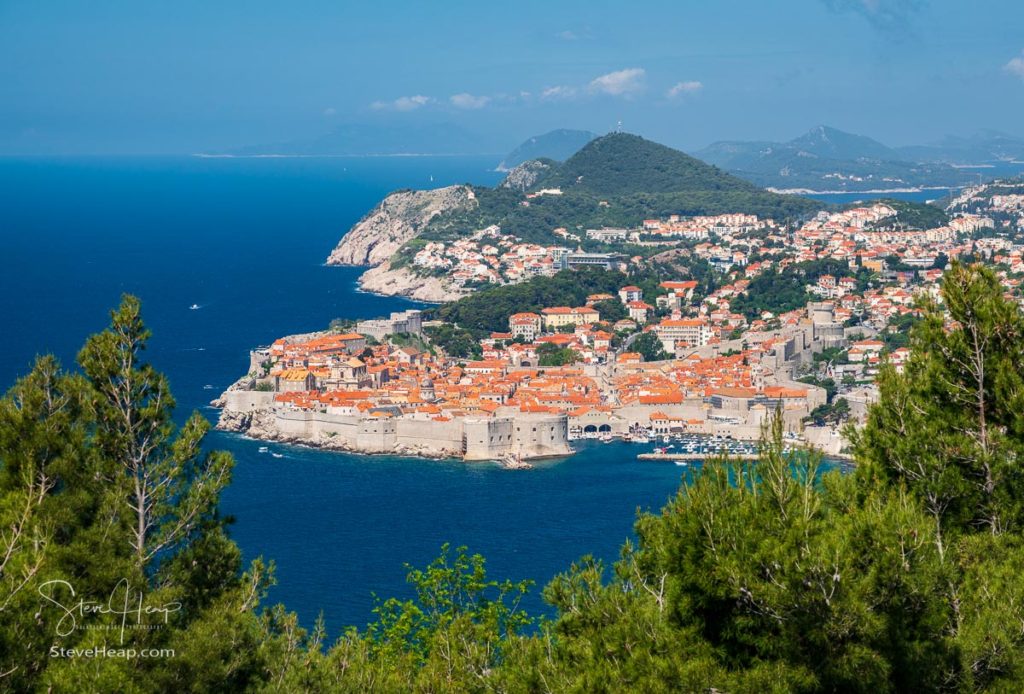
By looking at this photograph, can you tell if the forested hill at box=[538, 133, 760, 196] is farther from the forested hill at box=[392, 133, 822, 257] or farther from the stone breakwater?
the stone breakwater

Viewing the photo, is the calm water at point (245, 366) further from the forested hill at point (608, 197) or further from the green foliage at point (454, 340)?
the forested hill at point (608, 197)


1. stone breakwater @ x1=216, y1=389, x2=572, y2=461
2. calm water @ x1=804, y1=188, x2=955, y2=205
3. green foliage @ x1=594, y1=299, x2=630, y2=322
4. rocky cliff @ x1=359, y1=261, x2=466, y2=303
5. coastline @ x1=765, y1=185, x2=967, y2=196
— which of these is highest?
coastline @ x1=765, y1=185, x2=967, y2=196

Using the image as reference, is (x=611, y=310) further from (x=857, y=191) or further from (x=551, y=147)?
(x=551, y=147)

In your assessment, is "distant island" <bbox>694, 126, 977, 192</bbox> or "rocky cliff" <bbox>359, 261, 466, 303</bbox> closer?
"rocky cliff" <bbox>359, 261, 466, 303</bbox>

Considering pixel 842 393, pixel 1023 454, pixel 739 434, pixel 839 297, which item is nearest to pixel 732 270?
pixel 839 297

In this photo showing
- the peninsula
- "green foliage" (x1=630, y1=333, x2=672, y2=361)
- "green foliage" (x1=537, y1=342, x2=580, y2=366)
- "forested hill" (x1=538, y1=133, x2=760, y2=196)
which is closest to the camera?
the peninsula
